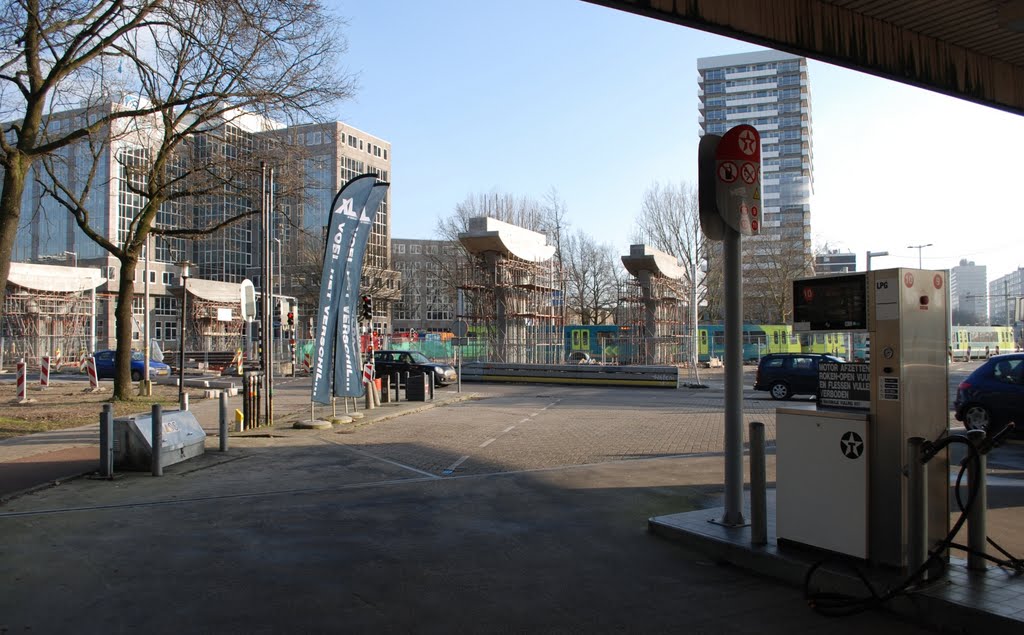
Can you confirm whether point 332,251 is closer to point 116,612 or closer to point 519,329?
point 116,612

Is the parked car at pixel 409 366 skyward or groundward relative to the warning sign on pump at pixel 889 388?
groundward

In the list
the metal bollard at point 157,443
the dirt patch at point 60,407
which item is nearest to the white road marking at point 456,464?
the metal bollard at point 157,443

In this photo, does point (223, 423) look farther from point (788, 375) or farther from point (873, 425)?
point (788, 375)

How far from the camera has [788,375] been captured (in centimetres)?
2430

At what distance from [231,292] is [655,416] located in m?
52.9

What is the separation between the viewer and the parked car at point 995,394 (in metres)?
13.3

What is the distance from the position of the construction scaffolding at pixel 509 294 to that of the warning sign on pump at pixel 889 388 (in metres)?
27.0

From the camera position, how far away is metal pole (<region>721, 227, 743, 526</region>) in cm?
661

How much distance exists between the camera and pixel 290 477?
10.0 metres

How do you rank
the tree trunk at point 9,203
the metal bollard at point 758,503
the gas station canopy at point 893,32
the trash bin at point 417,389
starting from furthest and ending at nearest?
the trash bin at point 417,389 → the tree trunk at point 9,203 → the gas station canopy at point 893,32 → the metal bollard at point 758,503

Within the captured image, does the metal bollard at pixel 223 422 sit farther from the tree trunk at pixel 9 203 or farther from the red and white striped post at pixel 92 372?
the red and white striped post at pixel 92 372

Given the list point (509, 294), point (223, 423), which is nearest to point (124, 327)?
point (223, 423)

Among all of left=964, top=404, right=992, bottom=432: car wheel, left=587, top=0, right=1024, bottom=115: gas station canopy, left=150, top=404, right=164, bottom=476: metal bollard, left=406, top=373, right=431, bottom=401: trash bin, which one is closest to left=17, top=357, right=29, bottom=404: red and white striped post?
left=406, top=373, right=431, bottom=401: trash bin

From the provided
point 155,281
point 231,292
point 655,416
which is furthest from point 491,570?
point 155,281
